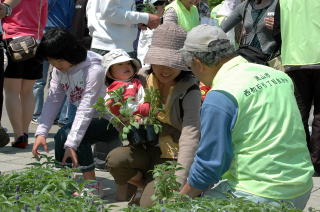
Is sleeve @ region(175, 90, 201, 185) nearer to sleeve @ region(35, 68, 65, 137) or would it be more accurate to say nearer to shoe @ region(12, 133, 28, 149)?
sleeve @ region(35, 68, 65, 137)

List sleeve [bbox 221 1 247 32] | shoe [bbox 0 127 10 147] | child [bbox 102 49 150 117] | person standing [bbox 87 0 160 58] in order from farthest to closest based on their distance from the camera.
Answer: shoe [bbox 0 127 10 147]
person standing [bbox 87 0 160 58]
sleeve [bbox 221 1 247 32]
child [bbox 102 49 150 117]

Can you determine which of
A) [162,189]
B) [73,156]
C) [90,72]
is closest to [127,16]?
[90,72]

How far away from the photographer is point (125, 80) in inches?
201

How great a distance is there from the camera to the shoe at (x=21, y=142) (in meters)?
7.27

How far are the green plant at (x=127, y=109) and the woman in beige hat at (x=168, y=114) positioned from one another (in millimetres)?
58

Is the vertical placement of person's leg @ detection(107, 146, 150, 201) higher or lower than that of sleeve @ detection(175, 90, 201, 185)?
lower

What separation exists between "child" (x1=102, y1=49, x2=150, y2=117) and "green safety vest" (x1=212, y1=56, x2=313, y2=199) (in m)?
1.32

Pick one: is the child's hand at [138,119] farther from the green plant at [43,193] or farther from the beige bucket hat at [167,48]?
the green plant at [43,193]

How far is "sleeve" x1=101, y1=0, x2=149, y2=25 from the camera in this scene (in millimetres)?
6785

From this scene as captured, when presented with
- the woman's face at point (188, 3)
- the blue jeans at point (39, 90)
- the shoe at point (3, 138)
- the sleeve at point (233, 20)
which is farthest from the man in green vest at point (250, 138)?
the blue jeans at point (39, 90)

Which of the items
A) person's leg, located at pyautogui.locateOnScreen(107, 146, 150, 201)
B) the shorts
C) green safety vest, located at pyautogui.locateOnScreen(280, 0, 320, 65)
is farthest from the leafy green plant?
the shorts

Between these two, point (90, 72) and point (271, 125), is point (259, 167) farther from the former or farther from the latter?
point (90, 72)

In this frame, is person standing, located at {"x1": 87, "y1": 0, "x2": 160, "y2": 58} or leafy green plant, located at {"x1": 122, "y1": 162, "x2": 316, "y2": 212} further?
person standing, located at {"x1": 87, "y1": 0, "x2": 160, "y2": 58}

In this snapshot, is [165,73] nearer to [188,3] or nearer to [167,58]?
[167,58]
